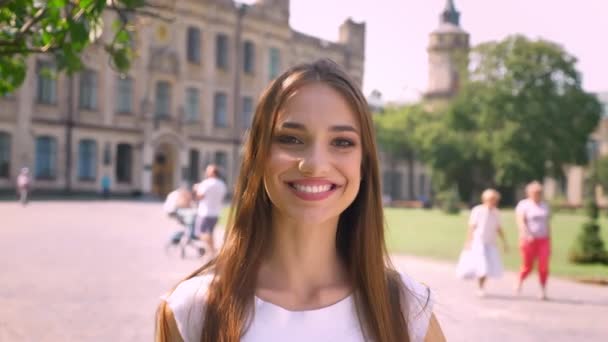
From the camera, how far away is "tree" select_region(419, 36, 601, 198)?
42438mm

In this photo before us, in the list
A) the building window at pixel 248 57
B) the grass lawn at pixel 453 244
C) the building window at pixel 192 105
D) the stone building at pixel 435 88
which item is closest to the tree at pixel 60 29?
the grass lawn at pixel 453 244

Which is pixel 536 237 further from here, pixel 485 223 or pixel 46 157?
pixel 46 157

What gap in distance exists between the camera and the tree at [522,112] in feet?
139

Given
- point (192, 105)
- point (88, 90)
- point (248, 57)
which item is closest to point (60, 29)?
Result: point (88, 90)

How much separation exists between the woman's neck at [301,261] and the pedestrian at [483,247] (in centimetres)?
840

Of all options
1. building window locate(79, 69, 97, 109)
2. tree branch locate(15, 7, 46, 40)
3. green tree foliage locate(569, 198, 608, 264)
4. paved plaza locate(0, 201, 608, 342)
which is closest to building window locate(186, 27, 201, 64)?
building window locate(79, 69, 97, 109)

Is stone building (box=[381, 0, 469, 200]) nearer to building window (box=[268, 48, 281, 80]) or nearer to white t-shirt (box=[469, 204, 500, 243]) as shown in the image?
building window (box=[268, 48, 281, 80])

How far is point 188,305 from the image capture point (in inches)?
75.7

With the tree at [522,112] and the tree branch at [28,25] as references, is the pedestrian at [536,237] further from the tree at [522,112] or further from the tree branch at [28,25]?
the tree at [522,112]

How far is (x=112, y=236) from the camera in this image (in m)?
16.7

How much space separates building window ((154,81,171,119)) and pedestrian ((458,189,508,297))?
3138 cm

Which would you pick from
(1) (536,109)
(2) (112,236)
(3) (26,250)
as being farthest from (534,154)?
(3) (26,250)

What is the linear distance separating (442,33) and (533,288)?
188ft

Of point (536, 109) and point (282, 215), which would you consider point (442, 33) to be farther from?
point (282, 215)
